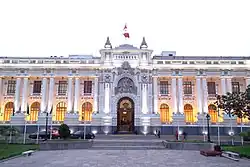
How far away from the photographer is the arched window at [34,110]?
40906mm

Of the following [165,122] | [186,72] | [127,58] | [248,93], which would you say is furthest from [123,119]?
[248,93]

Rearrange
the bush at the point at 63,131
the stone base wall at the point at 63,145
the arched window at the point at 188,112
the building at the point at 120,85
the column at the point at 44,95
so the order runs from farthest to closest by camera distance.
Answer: the arched window at the point at 188,112
the column at the point at 44,95
the building at the point at 120,85
the bush at the point at 63,131
the stone base wall at the point at 63,145

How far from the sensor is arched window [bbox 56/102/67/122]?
4081 cm

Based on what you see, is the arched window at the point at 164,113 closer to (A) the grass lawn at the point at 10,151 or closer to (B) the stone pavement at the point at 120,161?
(A) the grass lawn at the point at 10,151

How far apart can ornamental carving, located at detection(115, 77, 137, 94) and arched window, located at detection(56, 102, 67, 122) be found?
939 centimetres

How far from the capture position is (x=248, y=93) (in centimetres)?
1914

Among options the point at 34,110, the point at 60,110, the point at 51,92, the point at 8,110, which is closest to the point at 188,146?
the point at 60,110

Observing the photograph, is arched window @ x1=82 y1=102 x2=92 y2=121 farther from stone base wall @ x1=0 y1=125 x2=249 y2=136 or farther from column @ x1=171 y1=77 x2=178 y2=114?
column @ x1=171 y1=77 x2=178 y2=114

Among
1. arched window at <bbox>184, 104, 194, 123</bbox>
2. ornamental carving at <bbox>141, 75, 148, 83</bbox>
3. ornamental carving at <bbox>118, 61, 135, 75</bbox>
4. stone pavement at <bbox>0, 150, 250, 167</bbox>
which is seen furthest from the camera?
arched window at <bbox>184, 104, 194, 123</bbox>

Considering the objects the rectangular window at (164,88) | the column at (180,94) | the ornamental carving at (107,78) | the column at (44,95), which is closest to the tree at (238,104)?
the column at (180,94)

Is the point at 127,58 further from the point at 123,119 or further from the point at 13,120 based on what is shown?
the point at 13,120

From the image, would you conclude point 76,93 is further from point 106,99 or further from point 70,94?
point 106,99

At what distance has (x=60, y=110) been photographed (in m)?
41.1

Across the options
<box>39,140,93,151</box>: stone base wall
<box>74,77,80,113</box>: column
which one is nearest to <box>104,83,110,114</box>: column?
<box>74,77,80,113</box>: column
